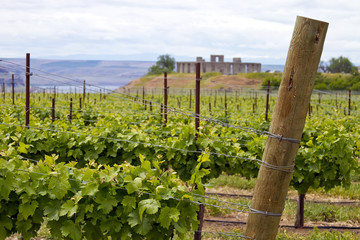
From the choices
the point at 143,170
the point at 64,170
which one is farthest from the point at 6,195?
the point at 143,170

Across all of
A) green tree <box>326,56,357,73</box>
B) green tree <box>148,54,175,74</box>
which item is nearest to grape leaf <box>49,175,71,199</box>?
green tree <box>326,56,357,73</box>

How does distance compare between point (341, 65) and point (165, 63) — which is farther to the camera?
point (165, 63)

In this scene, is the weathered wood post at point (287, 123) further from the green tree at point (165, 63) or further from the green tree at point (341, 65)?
the green tree at point (165, 63)

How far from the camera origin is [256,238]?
10.3 ft

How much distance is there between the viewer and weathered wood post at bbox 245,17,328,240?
113 inches

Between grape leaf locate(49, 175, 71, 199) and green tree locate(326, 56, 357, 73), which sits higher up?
green tree locate(326, 56, 357, 73)

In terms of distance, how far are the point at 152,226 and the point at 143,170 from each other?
46 cm

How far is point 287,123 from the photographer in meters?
2.96

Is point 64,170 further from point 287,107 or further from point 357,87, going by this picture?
point 357,87

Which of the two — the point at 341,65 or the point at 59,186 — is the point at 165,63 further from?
the point at 59,186

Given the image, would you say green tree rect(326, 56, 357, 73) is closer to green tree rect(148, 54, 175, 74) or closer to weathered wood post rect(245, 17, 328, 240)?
green tree rect(148, 54, 175, 74)

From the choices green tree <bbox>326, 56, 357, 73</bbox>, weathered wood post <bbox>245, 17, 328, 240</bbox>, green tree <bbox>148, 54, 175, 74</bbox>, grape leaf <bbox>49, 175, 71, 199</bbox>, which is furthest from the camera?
green tree <bbox>148, 54, 175, 74</bbox>

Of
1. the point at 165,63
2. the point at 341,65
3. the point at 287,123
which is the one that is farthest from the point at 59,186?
the point at 165,63

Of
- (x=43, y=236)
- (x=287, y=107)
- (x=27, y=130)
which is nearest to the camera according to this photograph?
(x=287, y=107)
